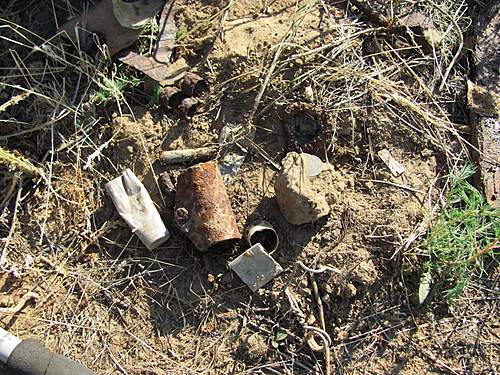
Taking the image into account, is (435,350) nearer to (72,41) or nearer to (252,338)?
(252,338)

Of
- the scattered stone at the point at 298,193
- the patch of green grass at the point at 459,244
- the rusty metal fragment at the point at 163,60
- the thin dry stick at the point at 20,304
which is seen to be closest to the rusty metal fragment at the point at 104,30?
the rusty metal fragment at the point at 163,60

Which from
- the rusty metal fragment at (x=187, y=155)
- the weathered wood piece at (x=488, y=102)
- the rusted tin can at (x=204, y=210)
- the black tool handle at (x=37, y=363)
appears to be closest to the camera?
the black tool handle at (x=37, y=363)

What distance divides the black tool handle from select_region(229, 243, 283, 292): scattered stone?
2.51 ft

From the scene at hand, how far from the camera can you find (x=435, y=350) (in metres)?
2.83

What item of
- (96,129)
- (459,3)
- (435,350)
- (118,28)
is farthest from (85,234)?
(459,3)

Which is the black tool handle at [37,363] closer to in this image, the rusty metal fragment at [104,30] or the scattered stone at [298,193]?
the scattered stone at [298,193]

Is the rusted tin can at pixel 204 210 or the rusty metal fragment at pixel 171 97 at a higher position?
the rusty metal fragment at pixel 171 97

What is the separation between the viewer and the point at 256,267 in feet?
9.12

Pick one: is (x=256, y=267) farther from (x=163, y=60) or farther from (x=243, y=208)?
Result: (x=163, y=60)

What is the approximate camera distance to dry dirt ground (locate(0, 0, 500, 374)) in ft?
9.11

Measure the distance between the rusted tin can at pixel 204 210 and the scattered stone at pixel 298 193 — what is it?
0.82ft

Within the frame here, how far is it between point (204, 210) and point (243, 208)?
250 mm

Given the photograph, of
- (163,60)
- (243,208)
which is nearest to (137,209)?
(243,208)

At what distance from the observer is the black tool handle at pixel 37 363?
2.49m
